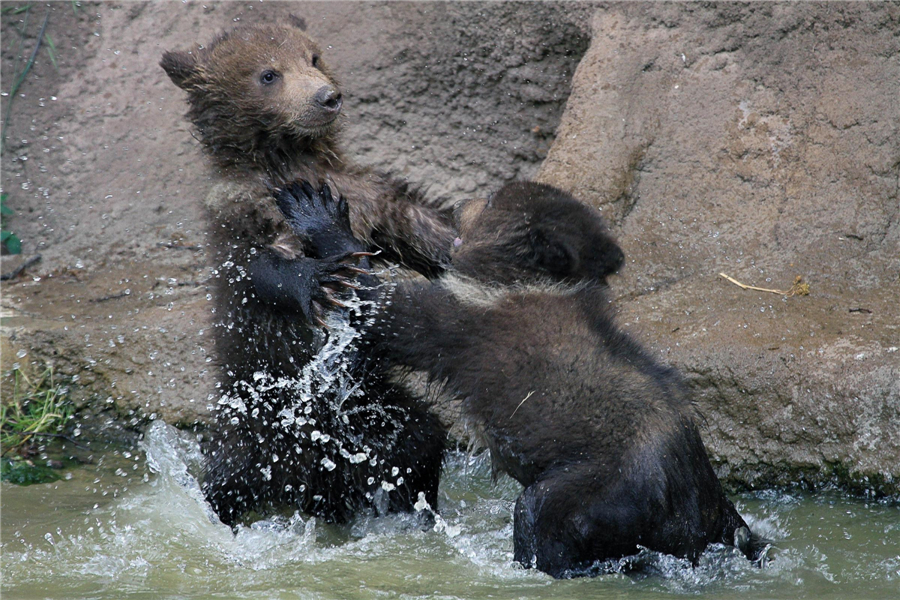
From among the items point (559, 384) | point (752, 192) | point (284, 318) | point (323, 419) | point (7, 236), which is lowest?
point (7, 236)

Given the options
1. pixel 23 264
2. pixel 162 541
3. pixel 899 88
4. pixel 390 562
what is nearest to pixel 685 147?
pixel 899 88

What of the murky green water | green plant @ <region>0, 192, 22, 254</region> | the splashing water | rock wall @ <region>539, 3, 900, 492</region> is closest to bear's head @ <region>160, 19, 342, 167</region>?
the splashing water

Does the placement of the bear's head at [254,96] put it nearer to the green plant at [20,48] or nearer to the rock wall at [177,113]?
the rock wall at [177,113]

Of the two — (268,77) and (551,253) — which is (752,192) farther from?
(268,77)

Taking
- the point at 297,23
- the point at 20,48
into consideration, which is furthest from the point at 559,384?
the point at 20,48

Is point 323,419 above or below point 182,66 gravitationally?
below

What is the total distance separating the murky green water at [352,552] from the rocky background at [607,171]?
1.64 feet

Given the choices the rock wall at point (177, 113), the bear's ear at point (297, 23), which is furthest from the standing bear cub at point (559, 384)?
the rock wall at point (177, 113)

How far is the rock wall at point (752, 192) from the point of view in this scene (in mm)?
4828

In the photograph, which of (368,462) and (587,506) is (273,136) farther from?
(587,506)

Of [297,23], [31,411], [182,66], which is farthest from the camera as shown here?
[31,411]

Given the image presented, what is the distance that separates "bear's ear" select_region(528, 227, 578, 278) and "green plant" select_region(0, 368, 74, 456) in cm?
322

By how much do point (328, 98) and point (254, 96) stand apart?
0.41 meters

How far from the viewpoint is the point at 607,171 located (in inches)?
235
